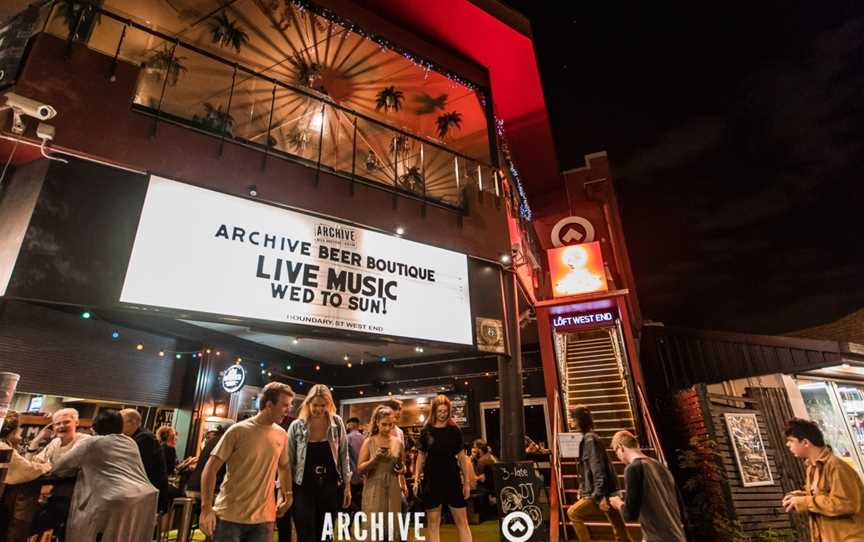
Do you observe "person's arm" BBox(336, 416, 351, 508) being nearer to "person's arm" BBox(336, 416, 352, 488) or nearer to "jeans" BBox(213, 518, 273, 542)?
"person's arm" BBox(336, 416, 352, 488)

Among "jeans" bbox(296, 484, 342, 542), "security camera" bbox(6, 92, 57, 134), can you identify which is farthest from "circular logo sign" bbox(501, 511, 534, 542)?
"security camera" bbox(6, 92, 57, 134)

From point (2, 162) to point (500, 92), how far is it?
7.51 m

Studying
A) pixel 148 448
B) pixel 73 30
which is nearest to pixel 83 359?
pixel 148 448

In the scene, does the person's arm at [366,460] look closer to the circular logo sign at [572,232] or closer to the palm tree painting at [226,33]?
the palm tree painting at [226,33]

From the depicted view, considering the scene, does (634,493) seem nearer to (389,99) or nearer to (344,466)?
(344,466)

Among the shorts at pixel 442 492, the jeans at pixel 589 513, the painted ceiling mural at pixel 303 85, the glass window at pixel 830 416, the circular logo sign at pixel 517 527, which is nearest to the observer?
the shorts at pixel 442 492

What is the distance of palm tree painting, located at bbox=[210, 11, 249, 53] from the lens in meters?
6.83

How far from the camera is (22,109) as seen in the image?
12.5 ft

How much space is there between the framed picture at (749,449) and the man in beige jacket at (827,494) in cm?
438

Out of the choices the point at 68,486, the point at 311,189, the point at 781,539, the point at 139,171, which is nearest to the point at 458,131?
the point at 311,189

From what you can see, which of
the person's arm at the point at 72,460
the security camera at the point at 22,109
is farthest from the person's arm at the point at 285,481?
the security camera at the point at 22,109

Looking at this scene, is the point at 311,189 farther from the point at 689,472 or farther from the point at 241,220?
the point at 689,472

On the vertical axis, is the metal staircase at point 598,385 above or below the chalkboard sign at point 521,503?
above

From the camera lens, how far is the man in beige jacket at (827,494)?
3146mm
